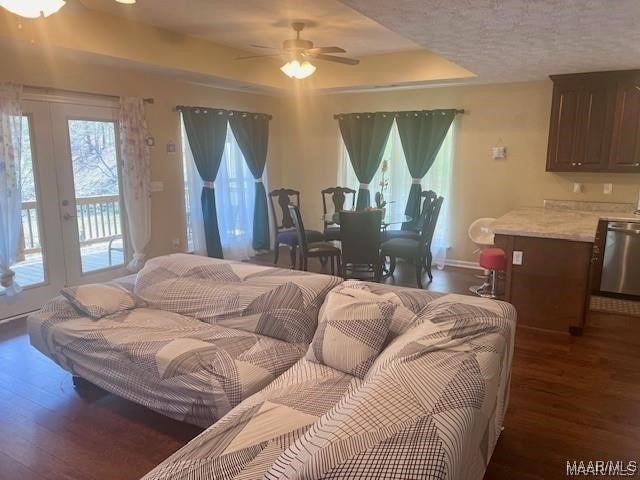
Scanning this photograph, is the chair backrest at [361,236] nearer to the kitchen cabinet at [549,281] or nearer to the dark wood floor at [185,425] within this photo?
the kitchen cabinet at [549,281]

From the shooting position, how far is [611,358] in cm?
338

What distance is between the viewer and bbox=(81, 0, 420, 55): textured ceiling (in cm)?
383

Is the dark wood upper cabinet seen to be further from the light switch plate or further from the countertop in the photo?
the light switch plate

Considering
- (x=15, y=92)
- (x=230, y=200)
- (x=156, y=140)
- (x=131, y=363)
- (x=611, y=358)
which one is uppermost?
(x=15, y=92)

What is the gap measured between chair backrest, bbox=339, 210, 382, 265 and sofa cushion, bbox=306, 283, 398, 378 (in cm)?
233

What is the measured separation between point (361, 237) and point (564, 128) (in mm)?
2492

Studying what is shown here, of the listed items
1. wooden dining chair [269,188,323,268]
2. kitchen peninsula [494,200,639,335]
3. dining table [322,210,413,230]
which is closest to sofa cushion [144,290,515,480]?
kitchen peninsula [494,200,639,335]

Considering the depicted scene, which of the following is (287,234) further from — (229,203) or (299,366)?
(299,366)

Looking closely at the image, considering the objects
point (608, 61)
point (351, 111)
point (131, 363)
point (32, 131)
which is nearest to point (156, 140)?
point (32, 131)

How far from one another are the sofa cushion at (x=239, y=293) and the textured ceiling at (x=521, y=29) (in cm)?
167

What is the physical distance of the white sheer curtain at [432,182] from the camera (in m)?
6.02

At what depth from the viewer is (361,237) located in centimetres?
476

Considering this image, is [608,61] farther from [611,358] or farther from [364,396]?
[364,396]

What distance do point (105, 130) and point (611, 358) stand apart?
5.09m
